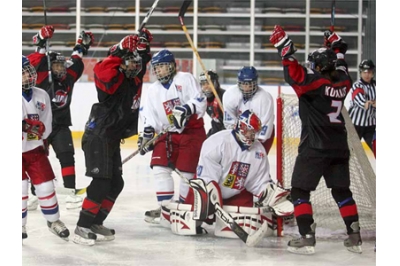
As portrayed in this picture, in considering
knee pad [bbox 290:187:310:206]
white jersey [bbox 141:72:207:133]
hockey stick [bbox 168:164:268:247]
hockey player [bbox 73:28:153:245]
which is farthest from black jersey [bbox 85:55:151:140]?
knee pad [bbox 290:187:310:206]

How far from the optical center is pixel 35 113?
3.48 meters

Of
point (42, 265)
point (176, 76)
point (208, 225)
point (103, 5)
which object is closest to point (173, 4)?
point (103, 5)

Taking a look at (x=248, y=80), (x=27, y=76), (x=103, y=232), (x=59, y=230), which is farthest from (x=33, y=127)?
(x=248, y=80)

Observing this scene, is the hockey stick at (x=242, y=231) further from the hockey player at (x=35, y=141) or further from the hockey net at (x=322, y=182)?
the hockey player at (x=35, y=141)

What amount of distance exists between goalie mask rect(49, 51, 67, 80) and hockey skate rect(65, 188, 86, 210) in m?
0.66

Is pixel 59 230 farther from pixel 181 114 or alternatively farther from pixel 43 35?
pixel 43 35

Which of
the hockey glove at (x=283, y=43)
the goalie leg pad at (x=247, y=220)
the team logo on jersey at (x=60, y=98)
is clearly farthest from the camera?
the team logo on jersey at (x=60, y=98)

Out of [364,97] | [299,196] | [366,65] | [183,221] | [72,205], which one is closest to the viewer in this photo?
[299,196]

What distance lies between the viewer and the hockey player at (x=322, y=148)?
3486 millimetres

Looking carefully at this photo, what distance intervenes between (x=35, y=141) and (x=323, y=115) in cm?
126

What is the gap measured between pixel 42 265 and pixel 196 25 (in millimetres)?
4020

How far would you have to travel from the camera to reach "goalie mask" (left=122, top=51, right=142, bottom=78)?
3689 millimetres

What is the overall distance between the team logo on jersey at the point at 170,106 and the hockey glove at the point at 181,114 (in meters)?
0.20

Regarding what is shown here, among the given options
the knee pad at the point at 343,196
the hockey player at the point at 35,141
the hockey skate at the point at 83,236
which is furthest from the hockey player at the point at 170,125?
the knee pad at the point at 343,196
